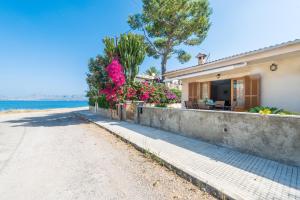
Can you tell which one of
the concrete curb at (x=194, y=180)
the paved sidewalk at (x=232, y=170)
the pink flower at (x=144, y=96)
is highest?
the pink flower at (x=144, y=96)

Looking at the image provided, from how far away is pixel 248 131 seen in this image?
16.6 ft

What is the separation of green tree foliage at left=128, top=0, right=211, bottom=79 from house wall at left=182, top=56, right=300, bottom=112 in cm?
1246

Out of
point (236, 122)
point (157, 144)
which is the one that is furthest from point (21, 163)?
point (236, 122)

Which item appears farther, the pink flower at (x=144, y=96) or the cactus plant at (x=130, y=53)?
the cactus plant at (x=130, y=53)

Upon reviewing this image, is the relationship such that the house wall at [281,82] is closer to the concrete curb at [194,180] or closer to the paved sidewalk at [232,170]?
the paved sidewalk at [232,170]

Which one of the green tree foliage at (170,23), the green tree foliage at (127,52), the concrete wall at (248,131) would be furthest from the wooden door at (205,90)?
the green tree foliage at (170,23)

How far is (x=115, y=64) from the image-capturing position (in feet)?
41.2

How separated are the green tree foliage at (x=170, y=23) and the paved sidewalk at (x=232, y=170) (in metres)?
16.4

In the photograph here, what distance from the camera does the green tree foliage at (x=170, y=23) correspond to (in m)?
18.3

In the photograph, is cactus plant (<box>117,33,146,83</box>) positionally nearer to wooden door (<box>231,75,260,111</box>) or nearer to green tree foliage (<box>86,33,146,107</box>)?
green tree foliage (<box>86,33,146,107</box>)

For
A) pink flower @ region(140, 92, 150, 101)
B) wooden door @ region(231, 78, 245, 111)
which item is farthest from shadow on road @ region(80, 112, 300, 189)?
pink flower @ region(140, 92, 150, 101)

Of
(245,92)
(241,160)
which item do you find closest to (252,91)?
(245,92)

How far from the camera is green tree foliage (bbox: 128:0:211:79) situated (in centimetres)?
1830

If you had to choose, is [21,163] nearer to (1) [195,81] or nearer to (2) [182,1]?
(1) [195,81]
